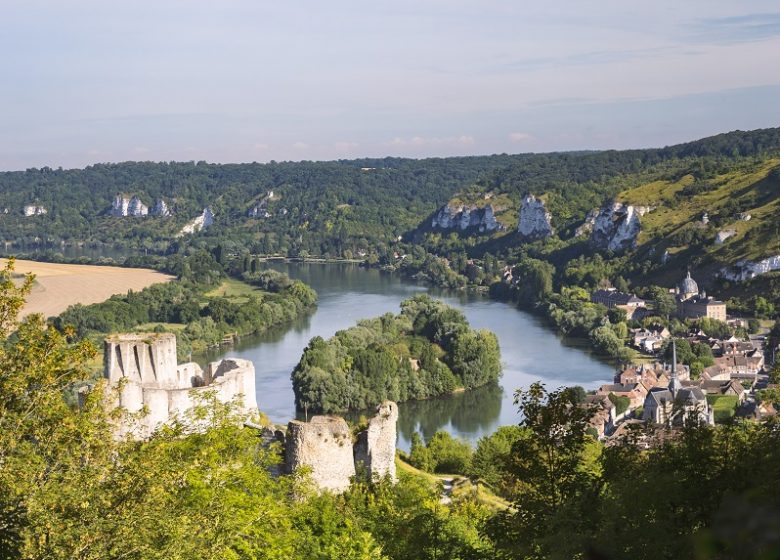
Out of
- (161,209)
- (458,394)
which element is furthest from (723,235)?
(161,209)

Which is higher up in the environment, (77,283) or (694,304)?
(77,283)

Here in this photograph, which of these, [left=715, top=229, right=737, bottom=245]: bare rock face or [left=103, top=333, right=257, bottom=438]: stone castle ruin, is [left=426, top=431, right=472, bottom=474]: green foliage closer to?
[left=103, top=333, right=257, bottom=438]: stone castle ruin

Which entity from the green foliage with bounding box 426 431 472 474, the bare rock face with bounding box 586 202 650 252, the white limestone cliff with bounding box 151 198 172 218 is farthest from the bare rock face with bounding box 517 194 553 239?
the green foliage with bounding box 426 431 472 474

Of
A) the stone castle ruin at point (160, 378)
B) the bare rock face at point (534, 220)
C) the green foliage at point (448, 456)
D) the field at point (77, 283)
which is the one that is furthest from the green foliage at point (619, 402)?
the bare rock face at point (534, 220)

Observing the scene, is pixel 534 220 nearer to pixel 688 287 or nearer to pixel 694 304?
pixel 688 287

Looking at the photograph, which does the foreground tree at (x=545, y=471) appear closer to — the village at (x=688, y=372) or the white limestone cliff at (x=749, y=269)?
the village at (x=688, y=372)
